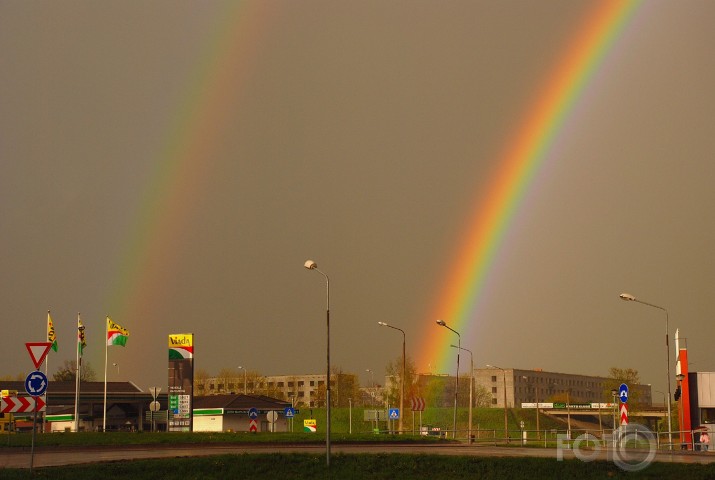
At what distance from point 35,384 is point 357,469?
12.3 m

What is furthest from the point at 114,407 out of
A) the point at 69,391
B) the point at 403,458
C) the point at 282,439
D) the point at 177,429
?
the point at 403,458

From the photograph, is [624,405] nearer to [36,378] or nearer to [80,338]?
[36,378]

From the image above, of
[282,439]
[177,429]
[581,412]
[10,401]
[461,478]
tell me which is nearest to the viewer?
[10,401]

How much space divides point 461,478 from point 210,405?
245ft

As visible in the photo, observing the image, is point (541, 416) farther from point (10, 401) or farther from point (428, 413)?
point (10, 401)

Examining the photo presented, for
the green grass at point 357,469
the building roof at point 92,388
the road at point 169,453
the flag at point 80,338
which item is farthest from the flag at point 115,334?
the green grass at point 357,469

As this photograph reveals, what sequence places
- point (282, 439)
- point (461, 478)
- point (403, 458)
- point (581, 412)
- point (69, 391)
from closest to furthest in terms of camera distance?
point (461, 478) → point (403, 458) → point (282, 439) → point (69, 391) → point (581, 412)

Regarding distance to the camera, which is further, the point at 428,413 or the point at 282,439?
the point at 428,413

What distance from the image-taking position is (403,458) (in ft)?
119

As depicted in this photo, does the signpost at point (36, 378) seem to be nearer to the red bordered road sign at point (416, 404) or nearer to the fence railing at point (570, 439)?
the fence railing at point (570, 439)

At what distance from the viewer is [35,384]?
29.1 meters

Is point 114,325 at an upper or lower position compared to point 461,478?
upper

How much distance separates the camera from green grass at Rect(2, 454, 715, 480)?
3169 cm

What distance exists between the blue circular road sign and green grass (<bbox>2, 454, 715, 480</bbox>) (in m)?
3.08
